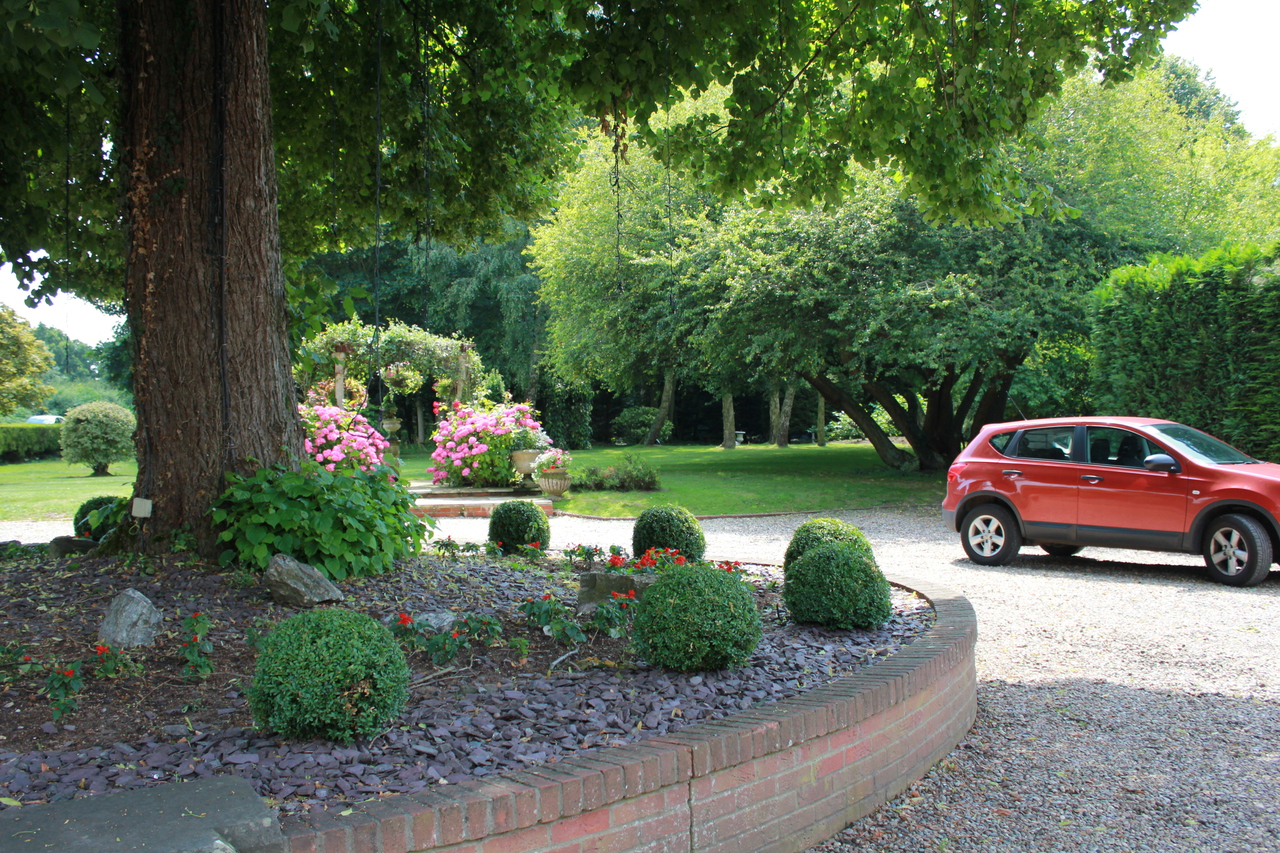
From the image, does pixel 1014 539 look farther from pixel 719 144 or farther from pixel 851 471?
pixel 851 471

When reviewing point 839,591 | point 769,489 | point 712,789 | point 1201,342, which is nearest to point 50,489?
point 769,489

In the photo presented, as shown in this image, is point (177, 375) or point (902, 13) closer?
point (177, 375)

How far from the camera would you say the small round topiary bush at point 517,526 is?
7574 millimetres

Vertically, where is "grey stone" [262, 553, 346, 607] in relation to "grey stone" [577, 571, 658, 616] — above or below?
above

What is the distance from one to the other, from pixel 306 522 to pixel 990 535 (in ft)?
23.4

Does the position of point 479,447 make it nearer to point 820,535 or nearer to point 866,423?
point 866,423

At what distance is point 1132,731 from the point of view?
4273 millimetres

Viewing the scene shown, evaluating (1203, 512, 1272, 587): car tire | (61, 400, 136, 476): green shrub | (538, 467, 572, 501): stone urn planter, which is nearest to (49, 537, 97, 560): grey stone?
(1203, 512, 1272, 587): car tire

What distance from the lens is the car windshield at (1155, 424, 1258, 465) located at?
815 cm

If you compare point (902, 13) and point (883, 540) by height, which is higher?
point (902, 13)

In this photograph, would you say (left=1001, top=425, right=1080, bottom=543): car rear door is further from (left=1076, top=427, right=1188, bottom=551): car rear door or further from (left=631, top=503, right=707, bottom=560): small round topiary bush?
(left=631, top=503, right=707, bottom=560): small round topiary bush

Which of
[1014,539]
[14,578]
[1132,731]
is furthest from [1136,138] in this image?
[14,578]

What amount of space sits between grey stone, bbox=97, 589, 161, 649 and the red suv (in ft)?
25.8

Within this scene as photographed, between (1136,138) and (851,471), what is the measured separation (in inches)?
347
